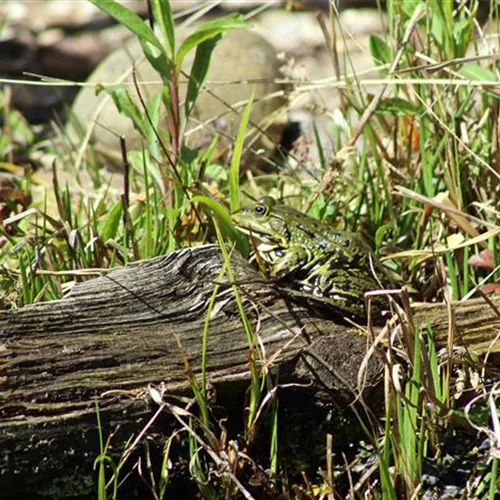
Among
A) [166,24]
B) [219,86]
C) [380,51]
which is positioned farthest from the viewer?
[219,86]

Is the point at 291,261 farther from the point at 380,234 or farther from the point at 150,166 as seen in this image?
the point at 150,166

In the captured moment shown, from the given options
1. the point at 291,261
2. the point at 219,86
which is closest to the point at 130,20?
the point at 291,261

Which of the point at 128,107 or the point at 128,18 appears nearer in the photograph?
the point at 128,18

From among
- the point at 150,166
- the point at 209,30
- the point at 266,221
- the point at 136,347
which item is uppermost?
the point at 209,30

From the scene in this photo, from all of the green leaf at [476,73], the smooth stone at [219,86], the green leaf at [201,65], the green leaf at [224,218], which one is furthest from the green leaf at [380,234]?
the smooth stone at [219,86]

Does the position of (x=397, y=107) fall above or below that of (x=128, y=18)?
below

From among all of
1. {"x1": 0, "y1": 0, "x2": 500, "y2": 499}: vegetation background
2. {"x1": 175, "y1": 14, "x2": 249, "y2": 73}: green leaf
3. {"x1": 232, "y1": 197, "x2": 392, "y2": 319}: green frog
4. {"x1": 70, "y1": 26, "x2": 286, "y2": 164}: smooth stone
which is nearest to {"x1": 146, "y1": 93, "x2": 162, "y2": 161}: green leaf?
{"x1": 0, "y1": 0, "x2": 500, "y2": 499}: vegetation background

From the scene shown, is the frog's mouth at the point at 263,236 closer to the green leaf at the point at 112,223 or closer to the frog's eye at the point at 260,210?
the frog's eye at the point at 260,210

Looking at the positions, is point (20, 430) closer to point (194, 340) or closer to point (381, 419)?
point (194, 340)
